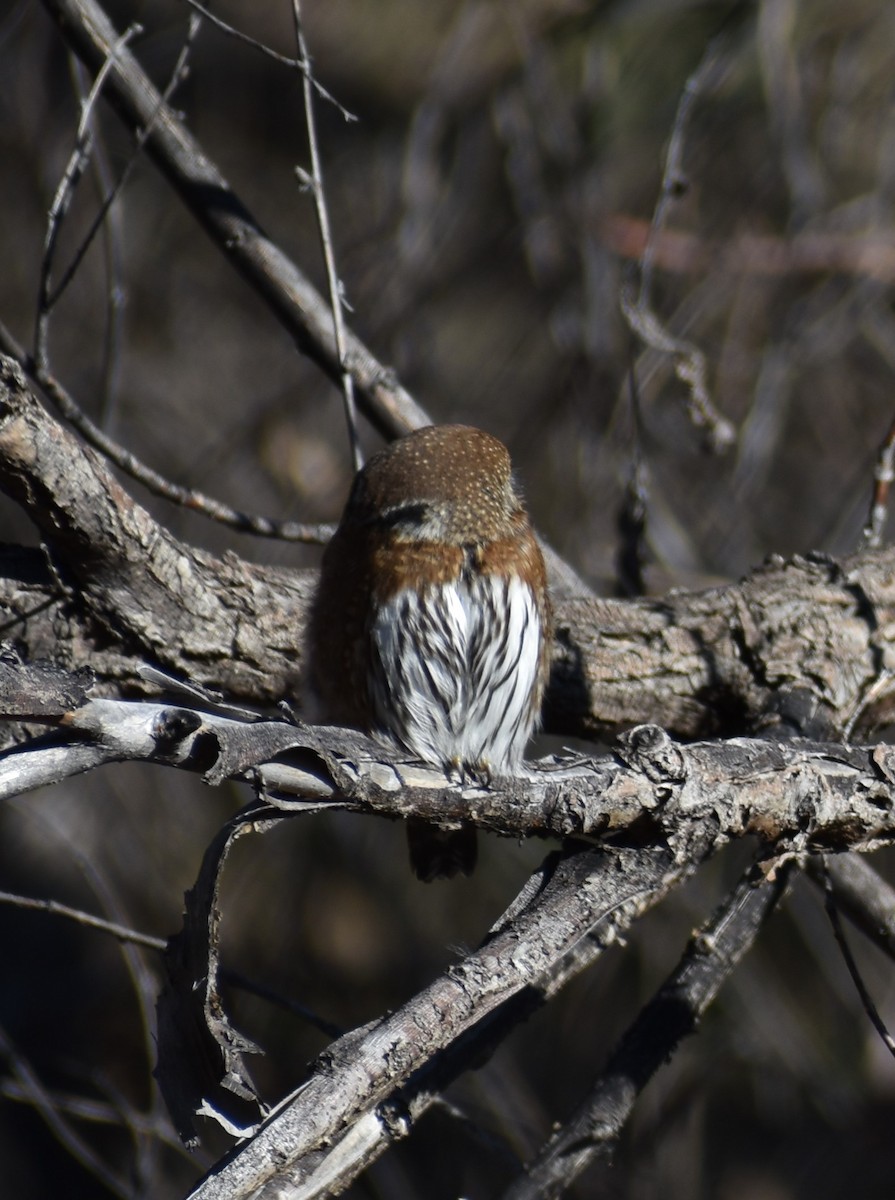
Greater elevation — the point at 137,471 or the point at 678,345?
the point at 678,345

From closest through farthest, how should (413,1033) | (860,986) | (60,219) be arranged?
(413,1033) < (860,986) < (60,219)

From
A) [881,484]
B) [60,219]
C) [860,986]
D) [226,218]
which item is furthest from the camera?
[226,218]

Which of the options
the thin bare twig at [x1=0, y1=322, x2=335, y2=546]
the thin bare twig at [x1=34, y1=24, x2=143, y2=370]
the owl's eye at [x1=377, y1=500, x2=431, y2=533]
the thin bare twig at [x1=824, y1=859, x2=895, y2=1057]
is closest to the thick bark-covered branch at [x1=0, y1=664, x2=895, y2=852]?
the thin bare twig at [x1=824, y1=859, x2=895, y2=1057]

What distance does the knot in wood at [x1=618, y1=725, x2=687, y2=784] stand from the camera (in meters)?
1.93

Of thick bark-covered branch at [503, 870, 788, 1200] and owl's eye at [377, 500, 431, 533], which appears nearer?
thick bark-covered branch at [503, 870, 788, 1200]

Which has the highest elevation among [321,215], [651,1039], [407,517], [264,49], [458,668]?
[264,49]

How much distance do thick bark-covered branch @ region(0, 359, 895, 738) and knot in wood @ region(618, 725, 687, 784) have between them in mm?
690

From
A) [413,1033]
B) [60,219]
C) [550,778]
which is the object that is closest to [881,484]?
[550,778]

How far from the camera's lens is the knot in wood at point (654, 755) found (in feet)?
6.33

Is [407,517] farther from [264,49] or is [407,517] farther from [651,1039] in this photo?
[651,1039]

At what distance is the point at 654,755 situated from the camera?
1931 mm

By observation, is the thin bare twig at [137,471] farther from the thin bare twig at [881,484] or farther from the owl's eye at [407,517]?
the thin bare twig at [881,484]

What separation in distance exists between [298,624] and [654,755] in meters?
0.97

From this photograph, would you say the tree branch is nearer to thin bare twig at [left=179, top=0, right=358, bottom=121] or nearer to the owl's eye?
thin bare twig at [left=179, top=0, right=358, bottom=121]
